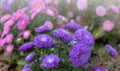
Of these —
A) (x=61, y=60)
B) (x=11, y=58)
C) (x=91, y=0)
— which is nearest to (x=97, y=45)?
(x=91, y=0)

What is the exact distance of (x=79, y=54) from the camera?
3240mm

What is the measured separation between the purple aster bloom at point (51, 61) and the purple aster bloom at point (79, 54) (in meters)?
0.13

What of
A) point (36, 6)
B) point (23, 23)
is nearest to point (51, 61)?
point (23, 23)

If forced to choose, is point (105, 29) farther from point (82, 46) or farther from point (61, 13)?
point (82, 46)

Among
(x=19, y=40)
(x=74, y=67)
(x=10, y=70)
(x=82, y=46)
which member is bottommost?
(x=10, y=70)

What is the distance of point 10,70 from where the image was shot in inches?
183

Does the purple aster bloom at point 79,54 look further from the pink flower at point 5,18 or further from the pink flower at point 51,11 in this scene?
the pink flower at point 5,18

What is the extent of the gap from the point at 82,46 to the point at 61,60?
0.33m

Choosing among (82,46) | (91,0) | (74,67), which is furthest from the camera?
(91,0)

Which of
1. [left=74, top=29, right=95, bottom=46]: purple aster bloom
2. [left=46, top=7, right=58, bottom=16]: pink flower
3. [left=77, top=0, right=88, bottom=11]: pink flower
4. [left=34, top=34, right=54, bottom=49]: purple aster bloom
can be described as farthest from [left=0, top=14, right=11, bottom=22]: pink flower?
[left=74, top=29, right=95, bottom=46]: purple aster bloom

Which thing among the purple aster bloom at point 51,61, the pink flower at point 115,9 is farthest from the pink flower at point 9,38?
the purple aster bloom at point 51,61

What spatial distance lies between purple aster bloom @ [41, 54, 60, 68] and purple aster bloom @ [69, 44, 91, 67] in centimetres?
13

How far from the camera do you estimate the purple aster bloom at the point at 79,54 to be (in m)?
3.21

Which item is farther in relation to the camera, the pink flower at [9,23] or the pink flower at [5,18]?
the pink flower at [5,18]
